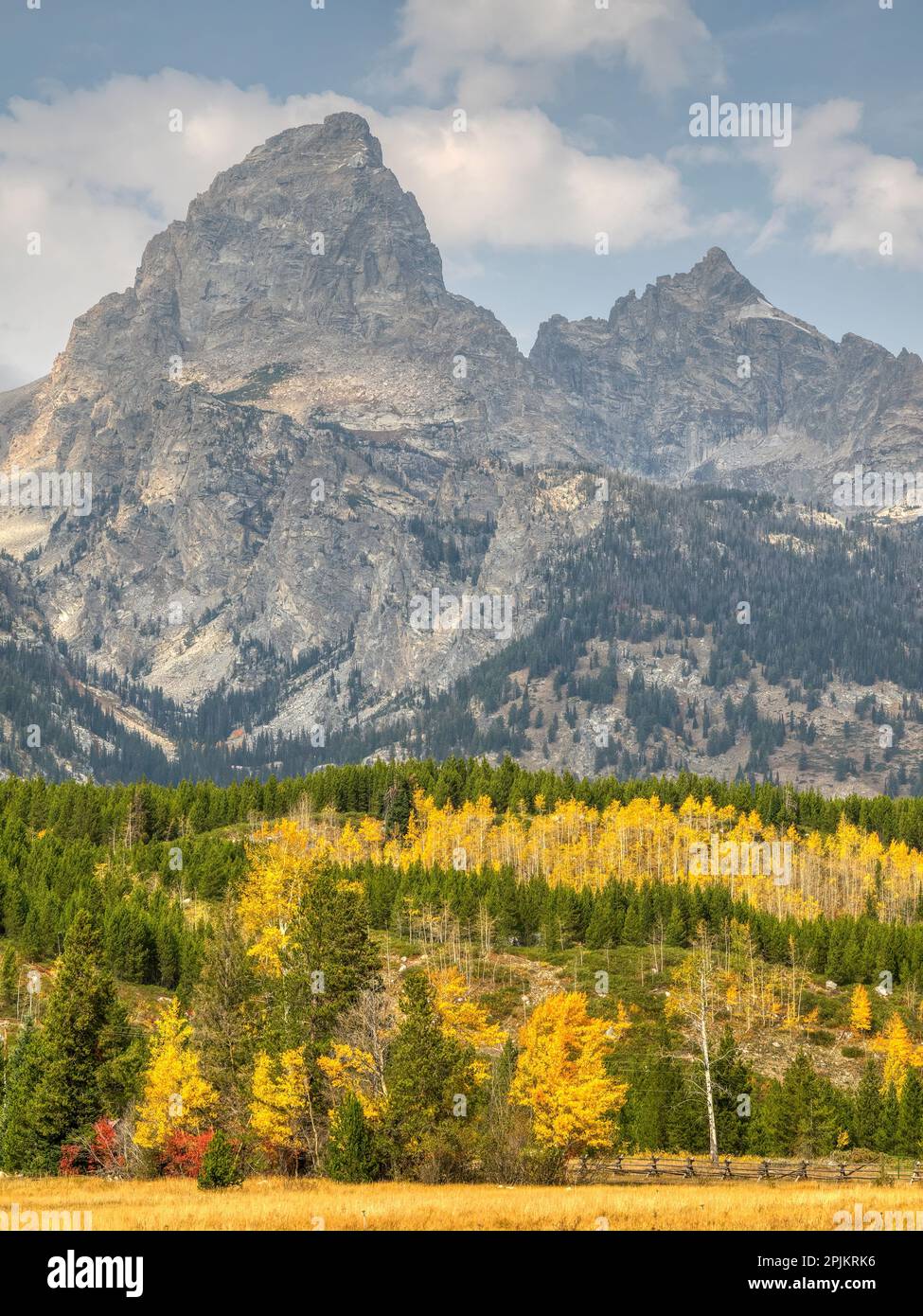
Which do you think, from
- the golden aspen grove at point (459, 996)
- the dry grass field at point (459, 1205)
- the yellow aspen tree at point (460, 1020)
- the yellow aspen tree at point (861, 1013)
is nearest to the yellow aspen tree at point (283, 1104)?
the golden aspen grove at point (459, 996)

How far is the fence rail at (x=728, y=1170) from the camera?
61.7m

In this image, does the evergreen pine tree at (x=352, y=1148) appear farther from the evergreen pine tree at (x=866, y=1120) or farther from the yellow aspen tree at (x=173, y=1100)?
the evergreen pine tree at (x=866, y=1120)

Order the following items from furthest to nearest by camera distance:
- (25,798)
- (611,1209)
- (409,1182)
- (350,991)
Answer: (25,798) < (350,991) < (409,1182) < (611,1209)

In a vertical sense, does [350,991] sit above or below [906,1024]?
above

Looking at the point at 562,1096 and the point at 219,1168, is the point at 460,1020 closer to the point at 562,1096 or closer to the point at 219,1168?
the point at 562,1096

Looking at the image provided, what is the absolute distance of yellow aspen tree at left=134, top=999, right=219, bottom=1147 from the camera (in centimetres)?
6328

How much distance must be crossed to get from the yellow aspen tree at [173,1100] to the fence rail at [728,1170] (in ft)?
62.3

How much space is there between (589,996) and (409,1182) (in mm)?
67174

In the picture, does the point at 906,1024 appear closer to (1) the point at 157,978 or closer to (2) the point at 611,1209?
(1) the point at 157,978

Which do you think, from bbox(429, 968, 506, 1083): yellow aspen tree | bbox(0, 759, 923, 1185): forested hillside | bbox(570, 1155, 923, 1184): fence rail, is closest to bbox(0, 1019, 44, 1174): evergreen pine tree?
bbox(0, 759, 923, 1185): forested hillside

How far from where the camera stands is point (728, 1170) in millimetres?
64312

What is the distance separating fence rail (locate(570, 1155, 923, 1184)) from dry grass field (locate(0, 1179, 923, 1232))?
22.1ft
